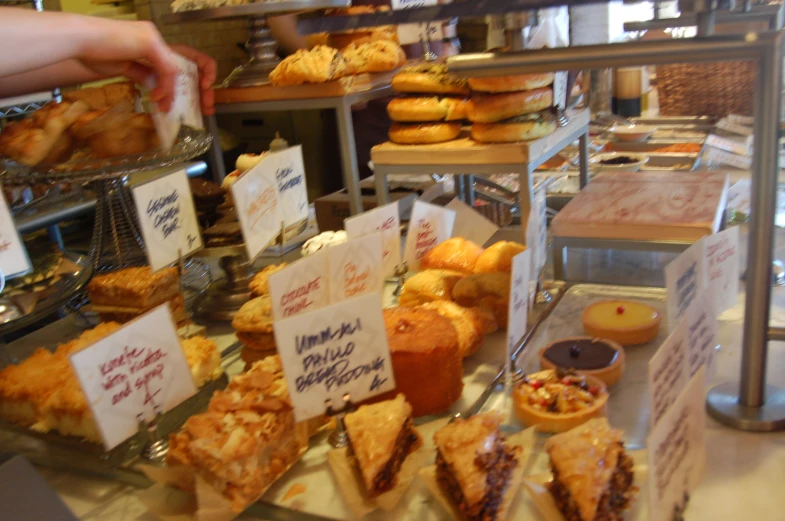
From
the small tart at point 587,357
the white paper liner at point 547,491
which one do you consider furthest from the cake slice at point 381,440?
the small tart at point 587,357

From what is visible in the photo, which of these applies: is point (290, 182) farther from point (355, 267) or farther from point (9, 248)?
point (9, 248)

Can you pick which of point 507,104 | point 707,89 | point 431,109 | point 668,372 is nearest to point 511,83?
point 507,104

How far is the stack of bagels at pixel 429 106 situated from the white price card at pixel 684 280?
748 millimetres

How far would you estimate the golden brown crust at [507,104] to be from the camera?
149cm

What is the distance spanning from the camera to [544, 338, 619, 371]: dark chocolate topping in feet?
3.70

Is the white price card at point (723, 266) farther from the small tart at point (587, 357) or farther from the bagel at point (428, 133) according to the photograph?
the bagel at point (428, 133)

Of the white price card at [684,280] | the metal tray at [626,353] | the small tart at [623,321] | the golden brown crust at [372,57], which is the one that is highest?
the golden brown crust at [372,57]

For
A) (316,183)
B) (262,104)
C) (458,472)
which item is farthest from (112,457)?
(316,183)

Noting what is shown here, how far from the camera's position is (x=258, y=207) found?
1.45m

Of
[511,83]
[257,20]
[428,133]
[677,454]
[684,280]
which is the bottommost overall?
[677,454]

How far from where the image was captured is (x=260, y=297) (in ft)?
4.42

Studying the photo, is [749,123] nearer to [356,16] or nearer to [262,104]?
[262,104]

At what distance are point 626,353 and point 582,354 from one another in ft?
0.45

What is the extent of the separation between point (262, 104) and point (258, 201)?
65 cm
